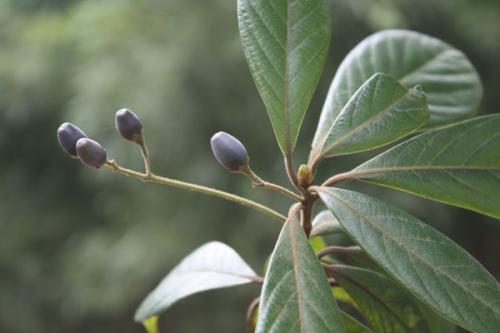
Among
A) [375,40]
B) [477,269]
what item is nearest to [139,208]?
[375,40]

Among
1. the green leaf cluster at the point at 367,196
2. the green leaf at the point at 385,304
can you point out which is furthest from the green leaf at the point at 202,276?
the green leaf at the point at 385,304

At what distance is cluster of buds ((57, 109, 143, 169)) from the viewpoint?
0.47 m

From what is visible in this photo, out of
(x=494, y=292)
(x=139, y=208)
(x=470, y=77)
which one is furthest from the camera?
(x=139, y=208)

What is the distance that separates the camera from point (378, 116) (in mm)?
472

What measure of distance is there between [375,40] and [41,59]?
345cm

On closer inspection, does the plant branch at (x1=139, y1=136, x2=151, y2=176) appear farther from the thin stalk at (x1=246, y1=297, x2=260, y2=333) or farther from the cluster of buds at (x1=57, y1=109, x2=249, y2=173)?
the thin stalk at (x1=246, y1=297, x2=260, y2=333)

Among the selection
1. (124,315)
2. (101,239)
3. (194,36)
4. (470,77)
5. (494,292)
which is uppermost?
(194,36)

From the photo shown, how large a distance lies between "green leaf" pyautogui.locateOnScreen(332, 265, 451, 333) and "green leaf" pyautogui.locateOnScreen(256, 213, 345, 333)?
0.12m

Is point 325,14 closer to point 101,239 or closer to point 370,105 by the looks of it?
point 370,105

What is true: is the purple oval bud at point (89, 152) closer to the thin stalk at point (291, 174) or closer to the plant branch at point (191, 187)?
the plant branch at point (191, 187)

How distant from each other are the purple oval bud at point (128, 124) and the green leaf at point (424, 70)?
20 cm

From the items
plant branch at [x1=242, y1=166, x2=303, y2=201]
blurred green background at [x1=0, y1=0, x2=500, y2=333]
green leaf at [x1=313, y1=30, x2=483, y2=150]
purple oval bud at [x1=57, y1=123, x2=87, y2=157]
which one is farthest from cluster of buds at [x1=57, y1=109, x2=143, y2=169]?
blurred green background at [x1=0, y1=0, x2=500, y2=333]

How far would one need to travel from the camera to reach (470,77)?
66 cm

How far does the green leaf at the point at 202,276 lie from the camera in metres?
0.61
